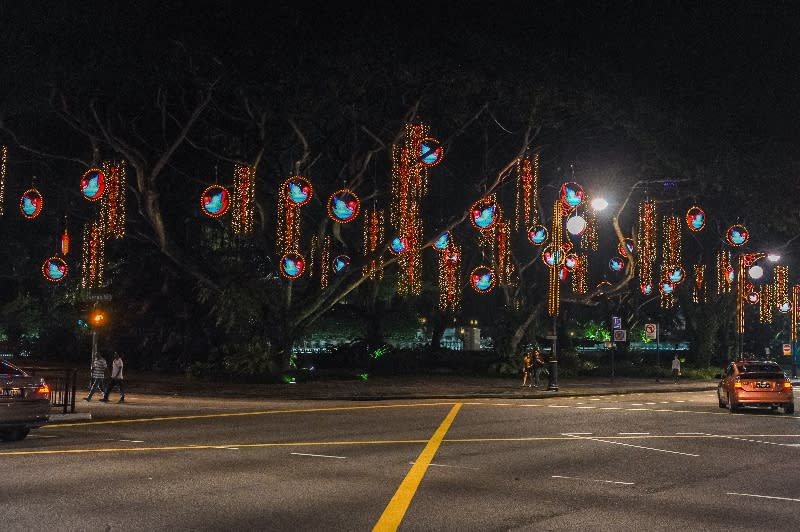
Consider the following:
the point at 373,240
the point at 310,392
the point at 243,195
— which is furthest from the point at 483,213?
the point at 310,392

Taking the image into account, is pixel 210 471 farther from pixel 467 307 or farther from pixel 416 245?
pixel 467 307

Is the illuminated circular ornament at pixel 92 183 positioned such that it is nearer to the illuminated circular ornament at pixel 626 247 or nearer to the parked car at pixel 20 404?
the parked car at pixel 20 404

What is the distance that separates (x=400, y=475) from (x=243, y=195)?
941 inches

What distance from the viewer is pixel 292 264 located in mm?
34844

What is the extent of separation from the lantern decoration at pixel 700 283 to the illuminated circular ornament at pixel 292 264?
Result: 2870cm

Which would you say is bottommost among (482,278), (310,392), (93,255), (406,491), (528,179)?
(406,491)

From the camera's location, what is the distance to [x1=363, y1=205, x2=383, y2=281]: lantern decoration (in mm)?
37906

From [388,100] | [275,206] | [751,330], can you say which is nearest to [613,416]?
[388,100]

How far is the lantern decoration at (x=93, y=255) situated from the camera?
41000mm

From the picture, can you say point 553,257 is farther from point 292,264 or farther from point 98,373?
point 98,373

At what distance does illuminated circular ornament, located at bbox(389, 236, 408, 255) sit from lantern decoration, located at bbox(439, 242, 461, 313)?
9.17 meters

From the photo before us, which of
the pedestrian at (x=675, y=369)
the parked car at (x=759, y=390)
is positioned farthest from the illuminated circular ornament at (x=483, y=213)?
the pedestrian at (x=675, y=369)

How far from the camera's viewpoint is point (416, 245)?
126ft

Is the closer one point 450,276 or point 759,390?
point 759,390
